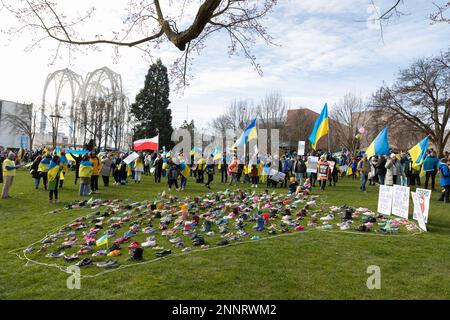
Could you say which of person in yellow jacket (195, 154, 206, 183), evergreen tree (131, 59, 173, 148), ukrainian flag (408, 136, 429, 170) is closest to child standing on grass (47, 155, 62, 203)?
person in yellow jacket (195, 154, 206, 183)

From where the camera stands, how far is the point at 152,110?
191ft

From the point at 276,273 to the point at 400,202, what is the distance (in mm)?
6545

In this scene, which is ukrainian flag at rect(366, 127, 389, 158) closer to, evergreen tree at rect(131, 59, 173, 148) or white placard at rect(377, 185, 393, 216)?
white placard at rect(377, 185, 393, 216)

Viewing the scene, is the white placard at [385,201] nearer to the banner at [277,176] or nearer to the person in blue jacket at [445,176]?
the person in blue jacket at [445,176]

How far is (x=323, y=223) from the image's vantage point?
988 centimetres

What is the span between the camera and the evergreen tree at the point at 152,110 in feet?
190

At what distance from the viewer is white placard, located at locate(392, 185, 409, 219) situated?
33.8 feet

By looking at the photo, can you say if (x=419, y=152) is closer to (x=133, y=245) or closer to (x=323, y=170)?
(x=323, y=170)

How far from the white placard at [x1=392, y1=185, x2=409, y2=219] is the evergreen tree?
49802mm

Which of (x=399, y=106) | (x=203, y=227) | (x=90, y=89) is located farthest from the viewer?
(x=90, y=89)

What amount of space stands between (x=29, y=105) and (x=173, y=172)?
171ft

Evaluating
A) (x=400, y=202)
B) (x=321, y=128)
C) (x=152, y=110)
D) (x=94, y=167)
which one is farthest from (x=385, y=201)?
(x=152, y=110)
